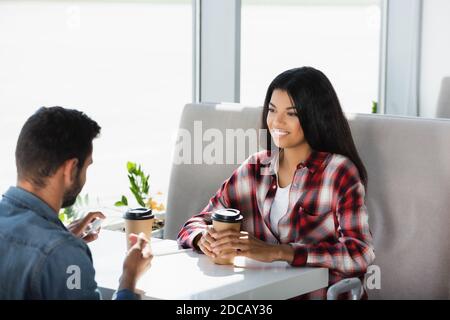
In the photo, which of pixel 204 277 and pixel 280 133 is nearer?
pixel 204 277

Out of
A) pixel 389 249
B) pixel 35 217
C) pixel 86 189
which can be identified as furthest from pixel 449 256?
pixel 86 189

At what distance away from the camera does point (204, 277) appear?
1.80 metres

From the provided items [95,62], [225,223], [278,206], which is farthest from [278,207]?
[95,62]

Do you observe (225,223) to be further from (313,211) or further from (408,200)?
(408,200)

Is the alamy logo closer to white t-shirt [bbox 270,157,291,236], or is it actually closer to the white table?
the white table

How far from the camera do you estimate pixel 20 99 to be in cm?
306

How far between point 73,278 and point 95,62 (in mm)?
2119

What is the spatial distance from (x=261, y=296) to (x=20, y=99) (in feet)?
5.60

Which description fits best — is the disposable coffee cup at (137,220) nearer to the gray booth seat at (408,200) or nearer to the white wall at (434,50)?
the gray booth seat at (408,200)

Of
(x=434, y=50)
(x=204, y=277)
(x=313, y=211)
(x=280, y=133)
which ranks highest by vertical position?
(x=434, y=50)

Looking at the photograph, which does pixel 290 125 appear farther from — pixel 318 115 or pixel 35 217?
pixel 35 217

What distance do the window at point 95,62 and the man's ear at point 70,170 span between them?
1350 mm

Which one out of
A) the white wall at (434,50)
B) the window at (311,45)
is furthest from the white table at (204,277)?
the white wall at (434,50)

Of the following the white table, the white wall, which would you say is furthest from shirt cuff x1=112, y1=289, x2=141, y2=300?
the white wall
